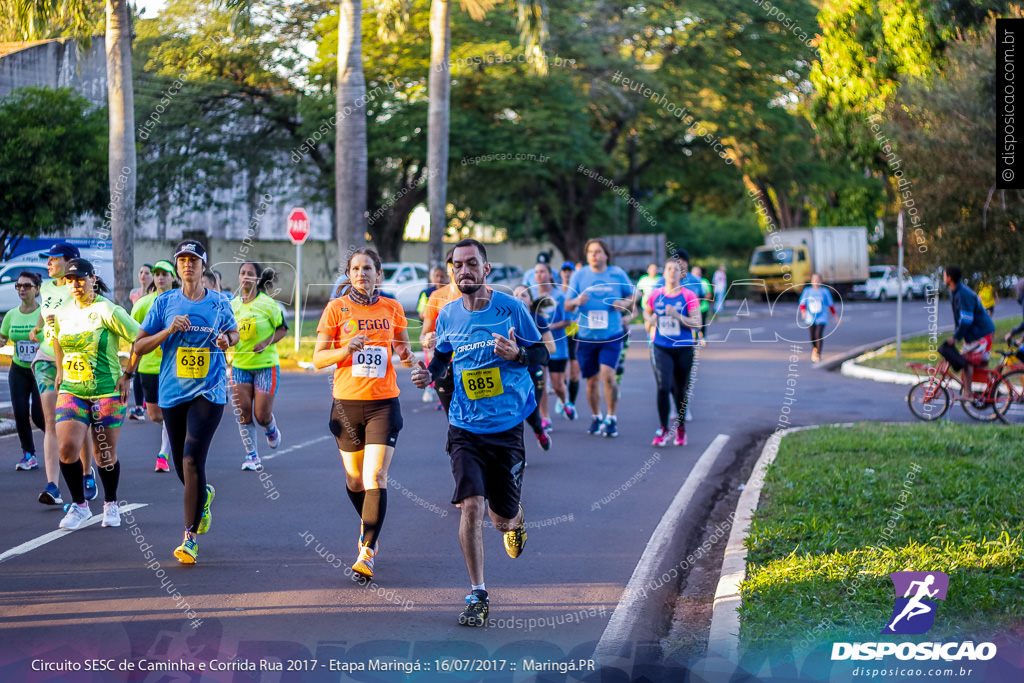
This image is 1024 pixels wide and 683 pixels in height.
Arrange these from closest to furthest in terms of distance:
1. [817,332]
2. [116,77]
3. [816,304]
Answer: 1. [116,77]
2. [816,304]
3. [817,332]

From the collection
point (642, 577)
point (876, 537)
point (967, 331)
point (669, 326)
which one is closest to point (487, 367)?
point (642, 577)

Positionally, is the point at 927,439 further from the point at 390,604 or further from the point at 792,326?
the point at 792,326

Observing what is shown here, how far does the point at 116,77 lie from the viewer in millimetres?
19328

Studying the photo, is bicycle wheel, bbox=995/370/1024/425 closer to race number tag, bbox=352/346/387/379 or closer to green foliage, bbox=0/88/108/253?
race number tag, bbox=352/346/387/379

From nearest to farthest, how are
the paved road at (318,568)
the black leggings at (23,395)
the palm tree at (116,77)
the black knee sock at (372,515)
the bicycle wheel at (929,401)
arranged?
1. the paved road at (318,568)
2. the black knee sock at (372,515)
3. the black leggings at (23,395)
4. the bicycle wheel at (929,401)
5. the palm tree at (116,77)

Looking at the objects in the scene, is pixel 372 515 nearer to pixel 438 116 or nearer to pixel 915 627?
pixel 915 627

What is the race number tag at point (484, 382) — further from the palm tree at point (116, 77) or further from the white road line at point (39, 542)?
the palm tree at point (116, 77)

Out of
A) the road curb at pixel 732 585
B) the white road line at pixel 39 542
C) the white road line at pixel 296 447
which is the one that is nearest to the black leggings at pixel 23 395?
the white road line at pixel 39 542

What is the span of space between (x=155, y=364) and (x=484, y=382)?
6.12 meters

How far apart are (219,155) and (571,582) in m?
31.0

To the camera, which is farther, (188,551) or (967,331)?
(967,331)

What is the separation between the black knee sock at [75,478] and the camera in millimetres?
7422

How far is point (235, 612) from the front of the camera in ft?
18.5

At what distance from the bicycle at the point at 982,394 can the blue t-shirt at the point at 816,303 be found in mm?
7012
